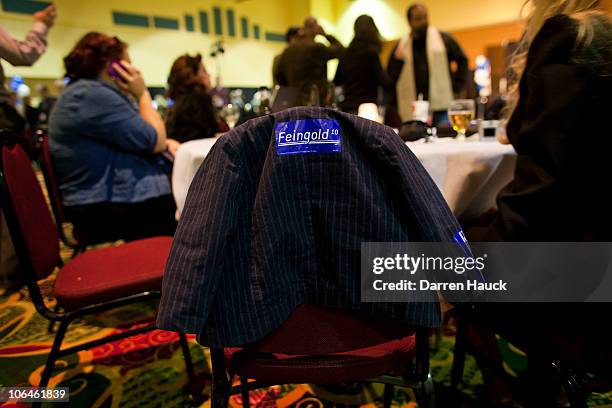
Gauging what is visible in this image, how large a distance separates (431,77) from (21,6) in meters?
6.42

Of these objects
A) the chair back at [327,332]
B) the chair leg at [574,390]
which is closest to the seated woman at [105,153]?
the chair back at [327,332]

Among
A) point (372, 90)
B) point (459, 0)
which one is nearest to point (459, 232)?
point (372, 90)

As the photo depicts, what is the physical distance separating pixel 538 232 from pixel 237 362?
0.65 m

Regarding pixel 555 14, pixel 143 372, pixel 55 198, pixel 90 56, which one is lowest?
pixel 143 372

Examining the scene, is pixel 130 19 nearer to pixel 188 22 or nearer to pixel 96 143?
pixel 188 22

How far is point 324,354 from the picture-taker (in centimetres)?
64

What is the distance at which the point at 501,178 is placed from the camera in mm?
1159

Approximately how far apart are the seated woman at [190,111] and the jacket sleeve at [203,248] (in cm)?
171

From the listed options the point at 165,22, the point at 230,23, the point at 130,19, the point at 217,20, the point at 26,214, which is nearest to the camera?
the point at 26,214

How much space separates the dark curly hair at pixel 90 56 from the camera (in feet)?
5.65

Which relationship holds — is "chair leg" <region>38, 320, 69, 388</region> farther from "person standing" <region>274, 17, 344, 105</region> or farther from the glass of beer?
"person standing" <region>274, 17, 344, 105</region>

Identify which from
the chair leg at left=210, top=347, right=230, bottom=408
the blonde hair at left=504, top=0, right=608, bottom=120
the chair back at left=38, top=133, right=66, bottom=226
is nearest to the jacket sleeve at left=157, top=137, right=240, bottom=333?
the chair leg at left=210, top=347, right=230, bottom=408

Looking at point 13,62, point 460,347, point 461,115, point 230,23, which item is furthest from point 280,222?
point 230,23

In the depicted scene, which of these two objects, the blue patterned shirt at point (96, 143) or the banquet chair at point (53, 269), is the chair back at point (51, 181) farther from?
the banquet chair at point (53, 269)
